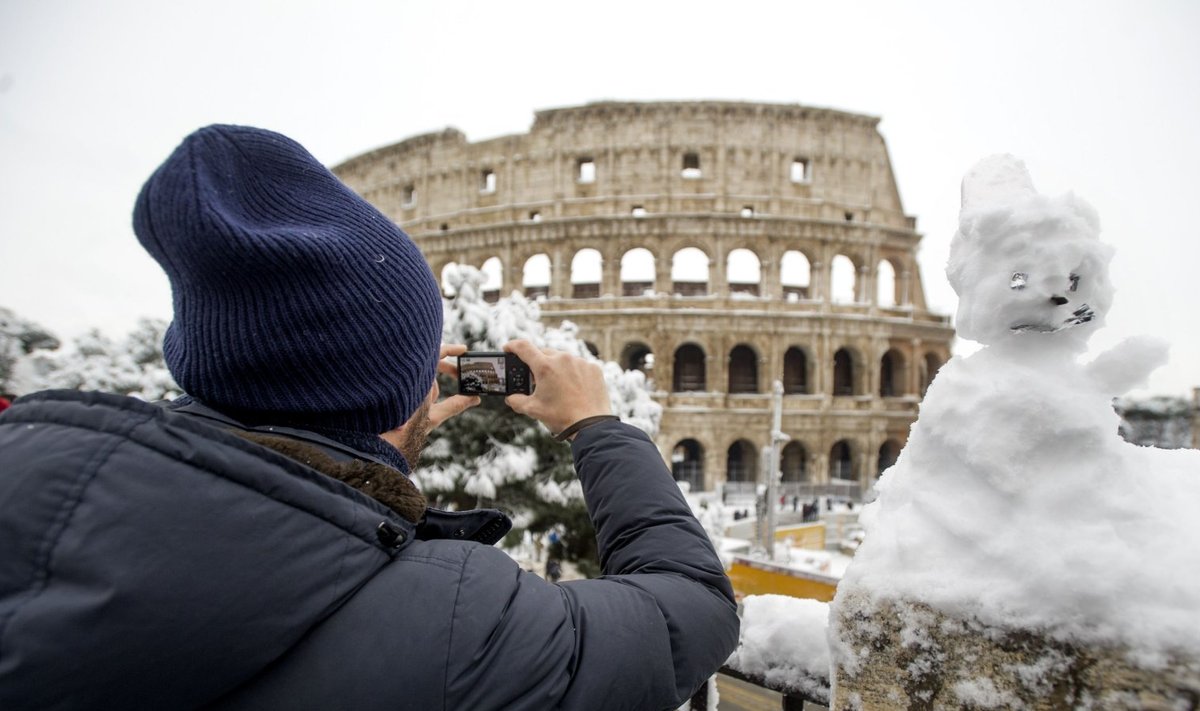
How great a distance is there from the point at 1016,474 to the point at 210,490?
4.37 ft

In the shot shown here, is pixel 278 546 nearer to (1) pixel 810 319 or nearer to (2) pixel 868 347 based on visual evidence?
(1) pixel 810 319

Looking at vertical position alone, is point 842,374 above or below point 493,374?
above

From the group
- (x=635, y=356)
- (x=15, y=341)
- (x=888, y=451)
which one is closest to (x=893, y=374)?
(x=888, y=451)

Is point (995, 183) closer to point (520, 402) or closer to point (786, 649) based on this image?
point (520, 402)

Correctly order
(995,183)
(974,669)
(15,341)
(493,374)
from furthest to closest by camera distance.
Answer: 1. (15,341)
2. (493,374)
3. (995,183)
4. (974,669)

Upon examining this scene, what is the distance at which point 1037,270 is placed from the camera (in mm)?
1238

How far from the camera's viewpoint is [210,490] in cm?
72

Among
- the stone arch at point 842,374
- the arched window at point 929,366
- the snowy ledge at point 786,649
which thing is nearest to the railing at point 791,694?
the snowy ledge at point 786,649

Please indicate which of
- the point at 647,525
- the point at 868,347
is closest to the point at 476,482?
the point at 647,525

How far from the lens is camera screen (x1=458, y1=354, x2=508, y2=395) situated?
1759 millimetres

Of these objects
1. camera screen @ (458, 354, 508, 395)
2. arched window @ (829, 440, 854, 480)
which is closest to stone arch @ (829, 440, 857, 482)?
arched window @ (829, 440, 854, 480)

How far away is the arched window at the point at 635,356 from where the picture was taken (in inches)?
930

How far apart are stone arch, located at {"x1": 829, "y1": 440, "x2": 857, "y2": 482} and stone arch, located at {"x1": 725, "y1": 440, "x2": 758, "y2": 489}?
3.53 metres

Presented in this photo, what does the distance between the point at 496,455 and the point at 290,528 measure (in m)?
7.73
